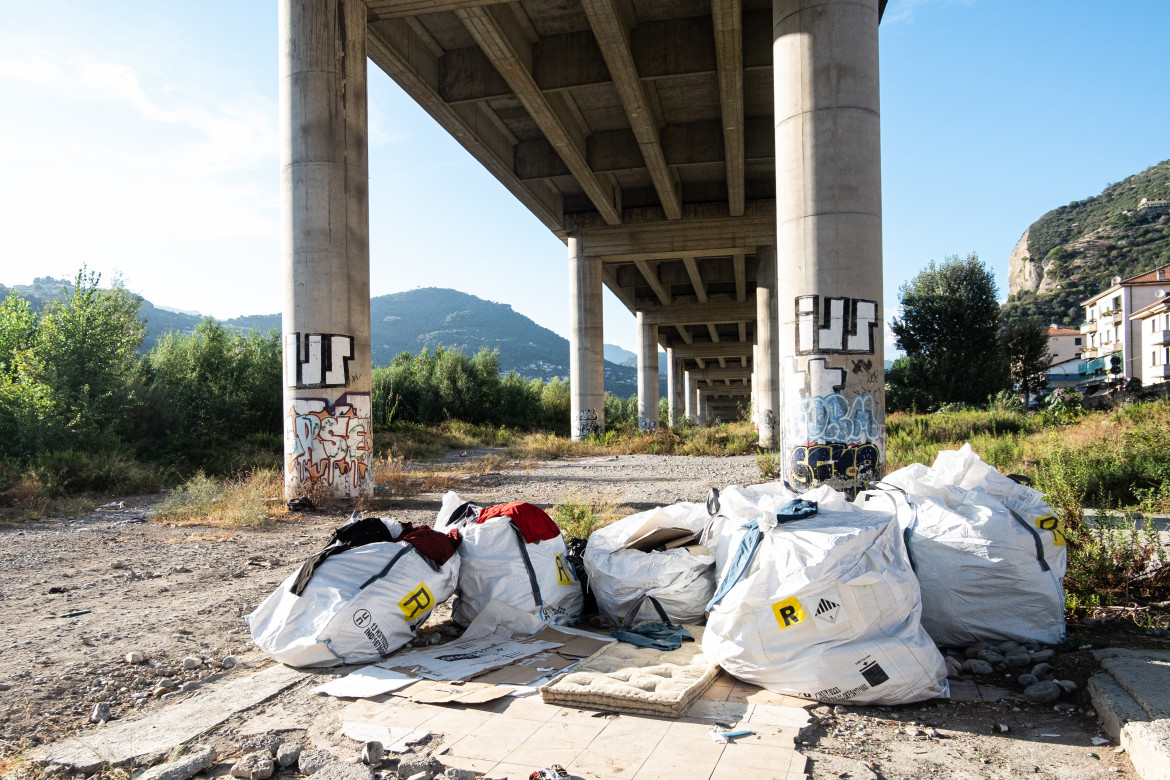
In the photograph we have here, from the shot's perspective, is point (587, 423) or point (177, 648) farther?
point (587, 423)

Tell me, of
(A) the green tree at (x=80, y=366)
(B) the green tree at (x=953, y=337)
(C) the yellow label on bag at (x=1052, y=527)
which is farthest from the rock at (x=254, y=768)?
(B) the green tree at (x=953, y=337)

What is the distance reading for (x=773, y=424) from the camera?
24.7 metres

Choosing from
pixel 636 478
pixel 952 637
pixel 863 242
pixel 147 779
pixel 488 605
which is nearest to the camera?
pixel 147 779

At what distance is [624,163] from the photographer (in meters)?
19.2

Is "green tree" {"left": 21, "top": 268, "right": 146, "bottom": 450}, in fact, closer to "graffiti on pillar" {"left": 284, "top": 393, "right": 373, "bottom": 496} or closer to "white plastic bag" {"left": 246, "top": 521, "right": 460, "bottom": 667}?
"graffiti on pillar" {"left": 284, "top": 393, "right": 373, "bottom": 496}

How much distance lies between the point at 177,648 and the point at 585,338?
2121cm

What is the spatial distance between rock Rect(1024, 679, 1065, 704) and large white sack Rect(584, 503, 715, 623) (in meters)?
1.65

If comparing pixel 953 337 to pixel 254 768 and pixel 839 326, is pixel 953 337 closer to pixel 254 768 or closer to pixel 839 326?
pixel 839 326

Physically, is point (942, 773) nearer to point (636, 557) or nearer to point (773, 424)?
point (636, 557)

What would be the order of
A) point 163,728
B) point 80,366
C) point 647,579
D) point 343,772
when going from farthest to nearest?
point 80,366, point 647,579, point 163,728, point 343,772

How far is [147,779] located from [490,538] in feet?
6.76

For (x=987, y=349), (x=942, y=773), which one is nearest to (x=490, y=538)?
(x=942, y=773)

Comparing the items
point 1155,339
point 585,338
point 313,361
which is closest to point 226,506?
Answer: point 313,361

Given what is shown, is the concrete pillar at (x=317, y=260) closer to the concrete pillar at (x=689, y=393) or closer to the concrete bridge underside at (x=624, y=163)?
the concrete bridge underside at (x=624, y=163)
